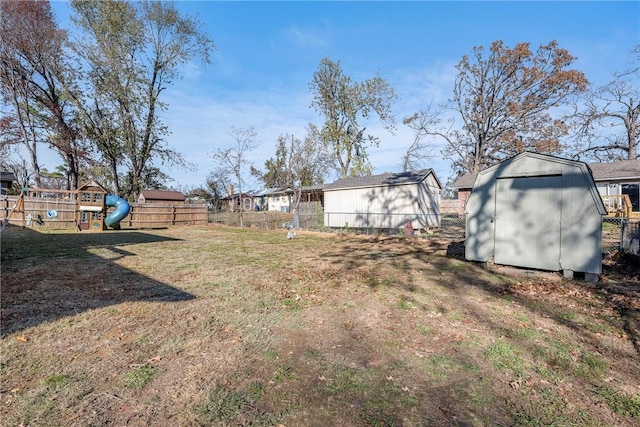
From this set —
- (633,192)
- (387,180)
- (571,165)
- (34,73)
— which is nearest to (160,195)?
(34,73)

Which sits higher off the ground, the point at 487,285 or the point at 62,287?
the point at 62,287

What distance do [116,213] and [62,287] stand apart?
1342cm

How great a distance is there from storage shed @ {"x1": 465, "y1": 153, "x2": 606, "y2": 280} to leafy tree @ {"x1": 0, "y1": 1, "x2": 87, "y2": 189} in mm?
26627

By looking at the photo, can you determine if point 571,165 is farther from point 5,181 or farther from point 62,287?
point 5,181

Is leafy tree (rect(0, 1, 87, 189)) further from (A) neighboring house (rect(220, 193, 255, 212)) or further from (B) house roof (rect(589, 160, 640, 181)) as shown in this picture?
(B) house roof (rect(589, 160, 640, 181))

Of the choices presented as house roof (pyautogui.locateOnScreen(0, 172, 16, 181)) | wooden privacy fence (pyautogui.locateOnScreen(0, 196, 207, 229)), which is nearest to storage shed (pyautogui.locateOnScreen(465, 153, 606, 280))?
wooden privacy fence (pyautogui.locateOnScreen(0, 196, 207, 229))

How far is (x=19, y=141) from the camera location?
20797mm

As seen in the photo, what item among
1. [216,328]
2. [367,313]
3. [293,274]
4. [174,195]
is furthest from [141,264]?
[174,195]

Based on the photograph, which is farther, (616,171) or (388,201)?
(616,171)

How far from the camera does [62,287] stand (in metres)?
5.15

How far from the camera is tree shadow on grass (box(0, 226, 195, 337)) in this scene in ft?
13.2

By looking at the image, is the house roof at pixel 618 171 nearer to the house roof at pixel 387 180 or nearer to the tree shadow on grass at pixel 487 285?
the house roof at pixel 387 180

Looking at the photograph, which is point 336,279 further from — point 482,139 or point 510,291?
point 482,139

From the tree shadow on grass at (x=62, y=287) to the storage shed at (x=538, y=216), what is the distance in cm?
651
